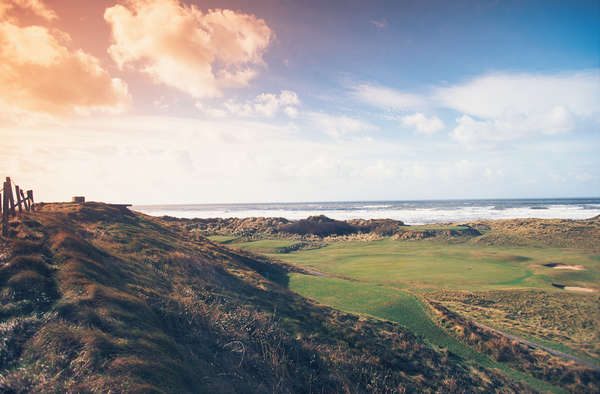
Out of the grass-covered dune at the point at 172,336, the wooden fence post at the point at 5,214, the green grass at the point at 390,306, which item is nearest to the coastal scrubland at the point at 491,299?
the green grass at the point at 390,306

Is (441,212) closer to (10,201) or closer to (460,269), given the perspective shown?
(460,269)

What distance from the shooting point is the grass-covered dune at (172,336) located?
3977 mm

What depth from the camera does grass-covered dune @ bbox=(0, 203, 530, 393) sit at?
3.98 metres

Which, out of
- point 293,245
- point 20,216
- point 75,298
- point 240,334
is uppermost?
point 20,216

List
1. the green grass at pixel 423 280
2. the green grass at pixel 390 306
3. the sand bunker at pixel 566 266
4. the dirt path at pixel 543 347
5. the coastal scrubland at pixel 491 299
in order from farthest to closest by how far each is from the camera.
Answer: the sand bunker at pixel 566 266 → the green grass at pixel 423 280 → the green grass at pixel 390 306 → the coastal scrubland at pixel 491 299 → the dirt path at pixel 543 347

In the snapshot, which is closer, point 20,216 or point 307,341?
point 307,341

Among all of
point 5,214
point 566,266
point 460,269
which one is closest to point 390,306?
point 460,269

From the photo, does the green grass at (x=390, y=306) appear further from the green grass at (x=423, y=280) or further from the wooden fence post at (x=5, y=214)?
the wooden fence post at (x=5, y=214)

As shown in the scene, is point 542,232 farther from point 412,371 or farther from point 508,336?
point 412,371

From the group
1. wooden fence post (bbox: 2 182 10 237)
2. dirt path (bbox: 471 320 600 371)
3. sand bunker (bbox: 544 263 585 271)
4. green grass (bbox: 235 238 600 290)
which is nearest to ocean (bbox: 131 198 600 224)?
green grass (bbox: 235 238 600 290)

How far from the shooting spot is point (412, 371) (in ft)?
23.1

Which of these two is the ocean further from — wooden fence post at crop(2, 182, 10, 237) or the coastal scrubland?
wooden fence post at crop(2, 182, 10, 237)

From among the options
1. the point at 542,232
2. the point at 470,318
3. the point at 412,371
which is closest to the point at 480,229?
the point at 542,232

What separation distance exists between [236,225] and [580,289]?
4328 centimetres
